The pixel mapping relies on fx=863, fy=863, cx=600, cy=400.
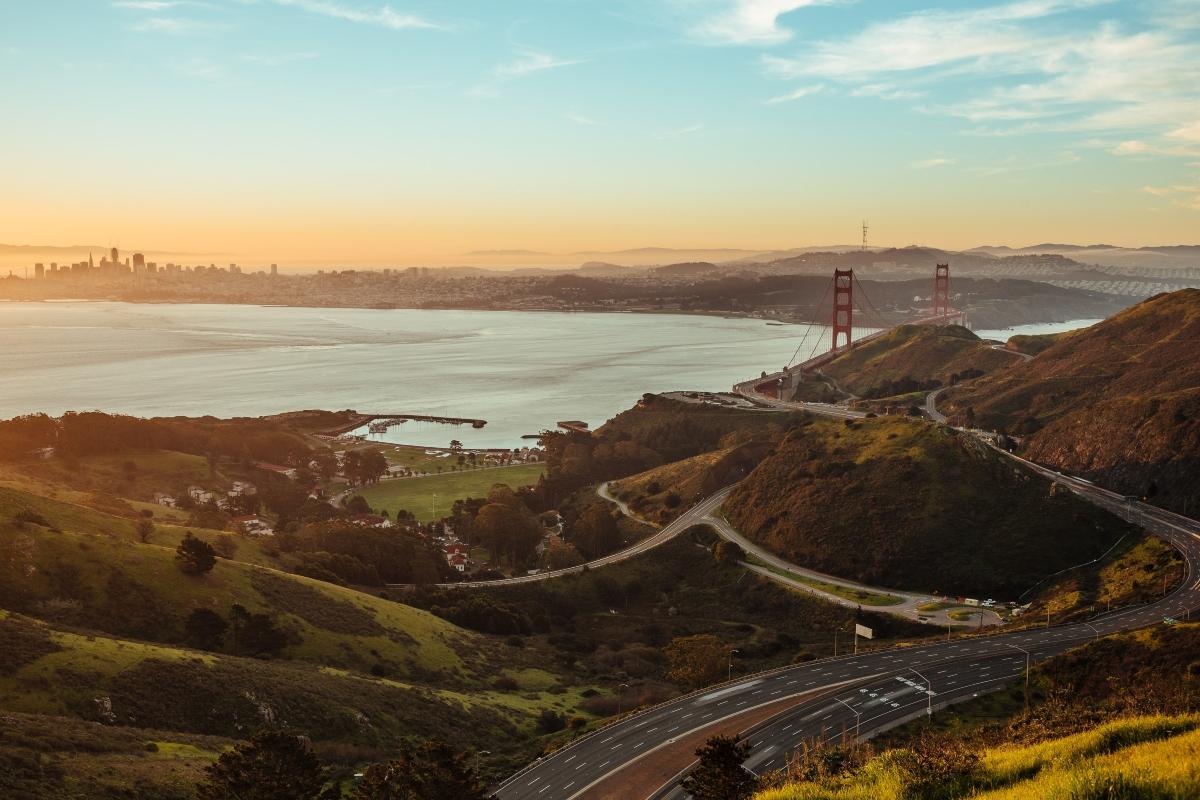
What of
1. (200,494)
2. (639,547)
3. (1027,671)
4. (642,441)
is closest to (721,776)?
(1027,671)

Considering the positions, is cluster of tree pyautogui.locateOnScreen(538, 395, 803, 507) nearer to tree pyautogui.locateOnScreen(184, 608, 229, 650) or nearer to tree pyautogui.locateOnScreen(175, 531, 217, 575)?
tree pyautogui.locateOnScreen(175, 531, 217, 575)

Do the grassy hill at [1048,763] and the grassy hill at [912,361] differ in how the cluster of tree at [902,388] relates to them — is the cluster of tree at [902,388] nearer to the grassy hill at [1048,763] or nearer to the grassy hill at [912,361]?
the grassy hill at [912,361]

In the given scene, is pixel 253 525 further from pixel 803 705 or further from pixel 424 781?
pixel 424 781

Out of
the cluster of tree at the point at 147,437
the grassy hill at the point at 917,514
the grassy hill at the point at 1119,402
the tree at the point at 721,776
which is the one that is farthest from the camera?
the cluster of tree at the point at 147,437

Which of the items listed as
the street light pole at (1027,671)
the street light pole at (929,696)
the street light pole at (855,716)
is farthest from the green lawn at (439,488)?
the street light pole at (1027,671)

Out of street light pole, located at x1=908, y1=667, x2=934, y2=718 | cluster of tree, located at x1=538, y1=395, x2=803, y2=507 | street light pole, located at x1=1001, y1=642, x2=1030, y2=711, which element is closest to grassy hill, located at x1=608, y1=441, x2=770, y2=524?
cluster of tree, located at x1=538, y1=395, x2=803, y2=507

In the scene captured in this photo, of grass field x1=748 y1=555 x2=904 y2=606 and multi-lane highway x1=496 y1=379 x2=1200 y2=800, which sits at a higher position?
multi-lane highway x1=496 y1=379 x2=1200 y2=800
